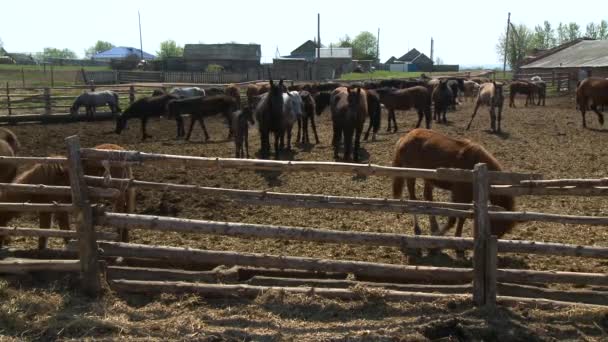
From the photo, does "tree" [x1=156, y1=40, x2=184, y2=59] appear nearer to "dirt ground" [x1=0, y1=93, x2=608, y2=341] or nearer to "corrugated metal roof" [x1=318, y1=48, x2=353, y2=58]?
"corrugated metal roof" [x1=318, y1=48, x2=353, y2=58]

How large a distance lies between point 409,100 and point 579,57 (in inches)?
Answer: 1241

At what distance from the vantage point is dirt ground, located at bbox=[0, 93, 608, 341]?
477 centimetres

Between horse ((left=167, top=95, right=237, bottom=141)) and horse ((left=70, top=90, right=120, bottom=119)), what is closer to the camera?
horse ((left=167, top=95, right=237, bottom=141))

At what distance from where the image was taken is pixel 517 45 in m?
78.9

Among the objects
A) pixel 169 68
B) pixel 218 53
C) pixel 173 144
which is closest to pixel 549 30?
pixel 218 53

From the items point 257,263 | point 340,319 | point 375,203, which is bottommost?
point 340,319

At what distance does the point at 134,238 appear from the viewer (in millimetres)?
7750

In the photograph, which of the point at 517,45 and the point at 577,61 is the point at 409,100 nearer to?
the point at 577,61

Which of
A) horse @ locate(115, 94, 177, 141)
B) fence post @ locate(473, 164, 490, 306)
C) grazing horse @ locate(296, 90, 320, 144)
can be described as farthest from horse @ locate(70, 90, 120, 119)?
fence post @ locate(473, 164, 490, 306)

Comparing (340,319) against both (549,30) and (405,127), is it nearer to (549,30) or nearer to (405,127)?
(405,127)

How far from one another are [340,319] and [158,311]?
65.3 inches

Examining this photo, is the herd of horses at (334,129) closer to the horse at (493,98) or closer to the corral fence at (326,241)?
the horse at (493,98)

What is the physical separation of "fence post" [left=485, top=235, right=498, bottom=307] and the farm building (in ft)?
121

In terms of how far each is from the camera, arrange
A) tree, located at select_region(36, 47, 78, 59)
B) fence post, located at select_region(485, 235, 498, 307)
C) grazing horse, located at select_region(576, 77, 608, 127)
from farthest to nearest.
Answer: tree, located at select_region(36, 47, 78, 59), grazing horse, located at select_region(576, 77, 608, 127), fence post, located at select_region(485, 235, 498, 307)
